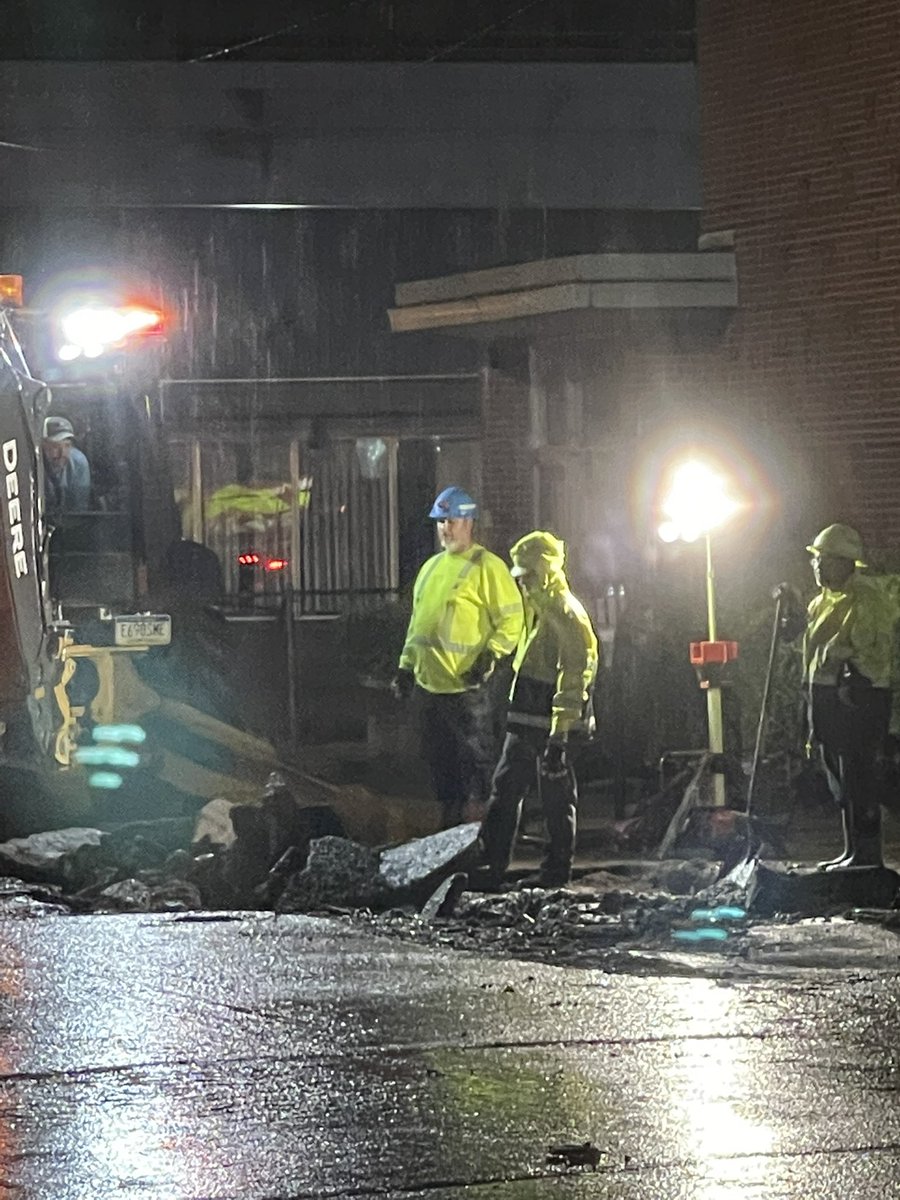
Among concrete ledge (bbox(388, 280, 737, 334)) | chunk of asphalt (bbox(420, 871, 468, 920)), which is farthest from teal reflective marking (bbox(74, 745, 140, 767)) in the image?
concrete ledge (bbox(388, 280, 737, 334))

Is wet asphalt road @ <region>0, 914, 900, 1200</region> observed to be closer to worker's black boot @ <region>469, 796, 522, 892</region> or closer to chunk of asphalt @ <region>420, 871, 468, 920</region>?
chunk of asphalt @ <region>420, 871, 468, 920</region>

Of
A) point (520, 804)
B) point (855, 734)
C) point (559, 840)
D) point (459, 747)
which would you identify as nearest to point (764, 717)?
point (855, 734)

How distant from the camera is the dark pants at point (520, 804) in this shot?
36.9 feet

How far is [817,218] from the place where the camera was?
1695 centimetres

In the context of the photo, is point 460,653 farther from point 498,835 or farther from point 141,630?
point 141,630

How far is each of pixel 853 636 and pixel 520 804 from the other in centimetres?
184

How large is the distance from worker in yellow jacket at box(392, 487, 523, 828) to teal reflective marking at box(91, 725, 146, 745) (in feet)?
4.91

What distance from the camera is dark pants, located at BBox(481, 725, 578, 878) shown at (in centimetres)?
1125

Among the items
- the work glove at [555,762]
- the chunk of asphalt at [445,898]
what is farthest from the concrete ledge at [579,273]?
the chunk of asphalt at [445,898]

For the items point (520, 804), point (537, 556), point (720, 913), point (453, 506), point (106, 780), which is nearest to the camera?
point (720, 913)

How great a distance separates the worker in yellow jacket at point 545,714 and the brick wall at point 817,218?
18.5 ft

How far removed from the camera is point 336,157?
25.4 metres

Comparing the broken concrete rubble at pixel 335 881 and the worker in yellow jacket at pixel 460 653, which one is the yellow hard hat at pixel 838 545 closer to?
the worker in yellow jacket at pixel 460 653

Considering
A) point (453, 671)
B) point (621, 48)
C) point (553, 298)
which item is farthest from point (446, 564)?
point (621, 48)
